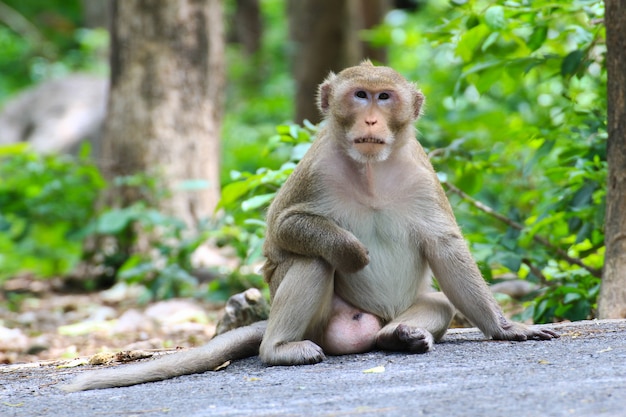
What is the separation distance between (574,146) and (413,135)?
1730 mm

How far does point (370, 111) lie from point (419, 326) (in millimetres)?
1044

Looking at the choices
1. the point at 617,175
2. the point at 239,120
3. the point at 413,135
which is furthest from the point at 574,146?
the point at 239,120

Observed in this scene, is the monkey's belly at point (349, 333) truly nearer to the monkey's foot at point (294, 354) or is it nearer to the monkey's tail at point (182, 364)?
the monkey's foot at point (294, 354)

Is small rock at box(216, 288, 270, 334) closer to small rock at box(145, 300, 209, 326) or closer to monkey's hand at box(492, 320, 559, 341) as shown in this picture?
monkey's hand at box(492, 320, 559, 341)

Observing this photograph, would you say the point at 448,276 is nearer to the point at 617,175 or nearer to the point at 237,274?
the point at 617,175

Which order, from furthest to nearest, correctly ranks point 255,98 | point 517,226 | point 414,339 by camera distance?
point 255,98
point 517,226
point 414,339

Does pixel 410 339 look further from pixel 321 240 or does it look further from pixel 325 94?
pixel 325 94

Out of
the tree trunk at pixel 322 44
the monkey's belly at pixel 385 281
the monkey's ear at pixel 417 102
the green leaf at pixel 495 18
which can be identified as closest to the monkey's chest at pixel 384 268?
the monkey's belly at pixel 385 281

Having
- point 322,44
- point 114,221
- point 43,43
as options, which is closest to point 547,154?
point 114,221

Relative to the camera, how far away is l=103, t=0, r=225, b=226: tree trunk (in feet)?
31.8

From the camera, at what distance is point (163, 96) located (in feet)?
31.9

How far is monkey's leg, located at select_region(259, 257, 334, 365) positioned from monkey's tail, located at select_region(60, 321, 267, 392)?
8.8 inches

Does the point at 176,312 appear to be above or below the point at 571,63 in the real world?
below

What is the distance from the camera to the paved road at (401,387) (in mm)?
2984
